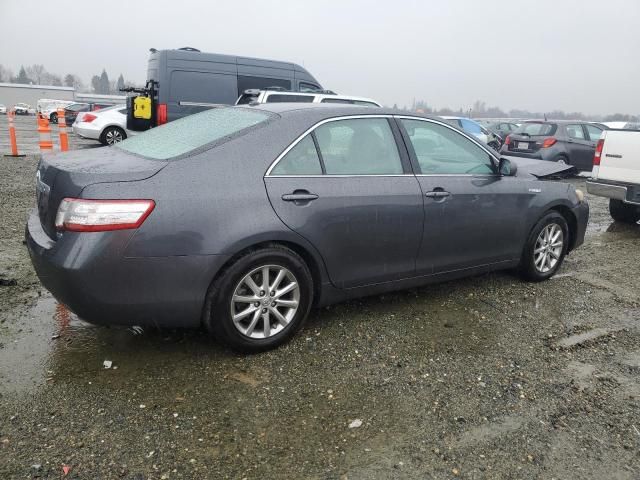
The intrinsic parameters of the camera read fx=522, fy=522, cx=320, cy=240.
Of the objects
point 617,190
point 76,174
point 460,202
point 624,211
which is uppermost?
point 76,174

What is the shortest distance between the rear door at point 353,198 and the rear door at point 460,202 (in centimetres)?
13

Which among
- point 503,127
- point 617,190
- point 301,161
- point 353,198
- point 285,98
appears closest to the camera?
point 301,161

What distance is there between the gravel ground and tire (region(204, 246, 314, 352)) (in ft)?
0.48

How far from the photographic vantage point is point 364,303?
4172mm

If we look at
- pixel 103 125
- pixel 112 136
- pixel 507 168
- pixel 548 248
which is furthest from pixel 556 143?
pixel 103 125

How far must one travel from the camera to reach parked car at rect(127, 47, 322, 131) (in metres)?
9.84

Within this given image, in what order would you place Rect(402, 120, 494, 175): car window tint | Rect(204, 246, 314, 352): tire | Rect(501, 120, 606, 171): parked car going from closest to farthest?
Rect(204, 246, 314, 352): tire → Rect(402, 120, 494, 175): car window tint → Rect(501, 120, 606, 171): parked car

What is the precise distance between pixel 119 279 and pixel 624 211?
752 cm

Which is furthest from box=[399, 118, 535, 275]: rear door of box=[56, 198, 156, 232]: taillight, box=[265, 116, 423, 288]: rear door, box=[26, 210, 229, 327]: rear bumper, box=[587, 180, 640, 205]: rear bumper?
box=[587, 180, 640, 205]: rear bumper

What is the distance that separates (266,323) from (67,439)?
1.25 m

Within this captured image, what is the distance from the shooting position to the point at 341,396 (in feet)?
9.41

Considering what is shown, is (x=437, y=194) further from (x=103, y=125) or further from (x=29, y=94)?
(x=29, y=94)

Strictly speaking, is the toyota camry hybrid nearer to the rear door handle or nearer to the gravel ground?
the rear door handle

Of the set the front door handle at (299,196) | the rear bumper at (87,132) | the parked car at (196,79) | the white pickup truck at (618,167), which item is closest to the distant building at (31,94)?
the rear bumper at (87,132)
